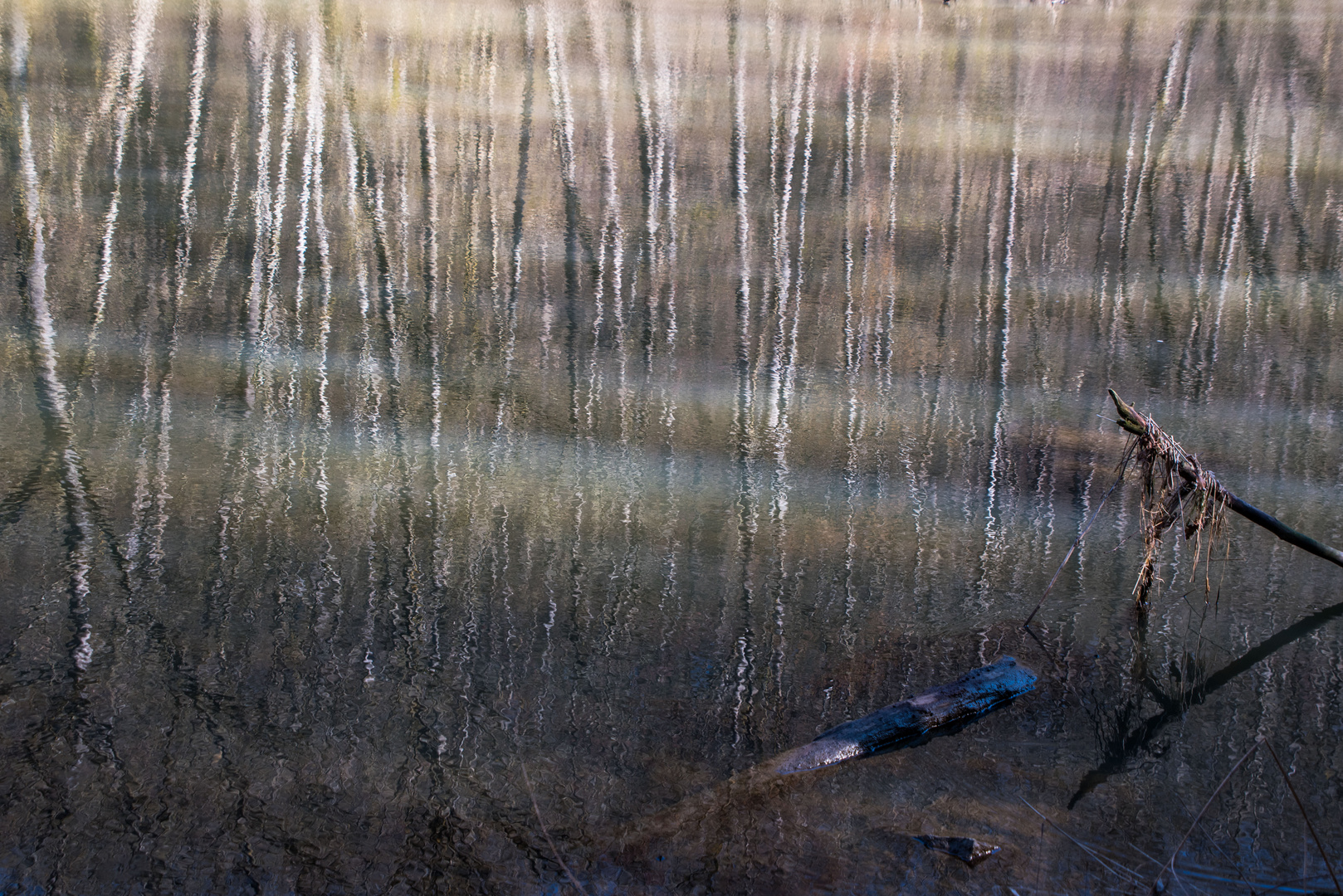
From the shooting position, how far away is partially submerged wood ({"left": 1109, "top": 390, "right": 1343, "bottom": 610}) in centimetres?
223

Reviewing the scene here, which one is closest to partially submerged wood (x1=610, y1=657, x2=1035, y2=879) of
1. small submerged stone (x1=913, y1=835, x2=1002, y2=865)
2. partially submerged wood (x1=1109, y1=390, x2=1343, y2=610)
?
small submerged stone (x1=913, y1=835, x2=1002, y2=865)

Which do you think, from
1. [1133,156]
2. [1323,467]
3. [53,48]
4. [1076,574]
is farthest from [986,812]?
[53,48]

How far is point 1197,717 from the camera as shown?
2.02 metres

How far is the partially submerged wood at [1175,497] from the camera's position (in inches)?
87.9

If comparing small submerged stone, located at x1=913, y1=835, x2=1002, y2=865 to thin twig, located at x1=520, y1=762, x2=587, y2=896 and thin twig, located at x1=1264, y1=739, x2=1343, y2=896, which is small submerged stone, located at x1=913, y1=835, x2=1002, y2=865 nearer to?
thin twig, located at x1=1264, y1=739, x2=1343, y2=896

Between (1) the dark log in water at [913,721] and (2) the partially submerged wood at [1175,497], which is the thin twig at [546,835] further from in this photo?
(2) the partially submerged wood at [1175,497]

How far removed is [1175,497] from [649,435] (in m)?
1.92

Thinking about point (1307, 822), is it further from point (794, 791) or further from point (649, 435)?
point (649, 435)

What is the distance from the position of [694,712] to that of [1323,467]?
2953 mm

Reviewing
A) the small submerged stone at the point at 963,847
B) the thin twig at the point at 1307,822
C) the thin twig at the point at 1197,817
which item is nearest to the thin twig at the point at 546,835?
the small submerged stone at the point at 963,847

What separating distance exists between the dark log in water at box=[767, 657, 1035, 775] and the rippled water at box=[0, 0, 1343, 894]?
5 cm

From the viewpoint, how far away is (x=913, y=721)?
72.4 inches

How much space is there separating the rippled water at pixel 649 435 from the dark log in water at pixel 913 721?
0.05 meters

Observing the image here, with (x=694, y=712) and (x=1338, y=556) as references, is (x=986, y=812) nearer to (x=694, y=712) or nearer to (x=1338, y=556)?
(x=694, y=712)
